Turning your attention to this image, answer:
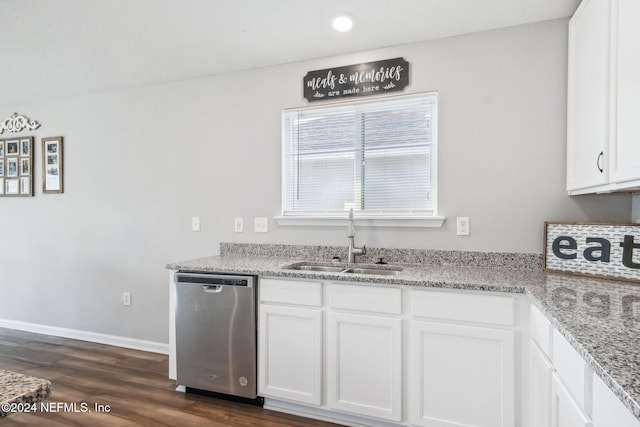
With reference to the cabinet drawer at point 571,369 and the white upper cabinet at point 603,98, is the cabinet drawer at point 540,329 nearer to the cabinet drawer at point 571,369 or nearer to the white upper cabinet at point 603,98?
the cabinet drawer at point 571,369

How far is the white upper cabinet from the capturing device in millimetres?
1443

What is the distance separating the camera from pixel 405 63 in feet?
8.18

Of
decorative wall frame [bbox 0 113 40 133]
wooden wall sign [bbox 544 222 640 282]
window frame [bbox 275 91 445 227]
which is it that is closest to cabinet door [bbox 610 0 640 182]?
wooden wall sign [bbox 544 222 640 282]

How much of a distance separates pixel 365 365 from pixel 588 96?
175 centimetres

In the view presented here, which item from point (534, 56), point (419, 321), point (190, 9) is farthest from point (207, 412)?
point (534, 56)

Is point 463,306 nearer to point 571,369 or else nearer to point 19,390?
point 571,369

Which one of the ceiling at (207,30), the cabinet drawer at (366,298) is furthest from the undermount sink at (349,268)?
the ceiling at (207,30)

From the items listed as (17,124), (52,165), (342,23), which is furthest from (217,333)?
(17,124)

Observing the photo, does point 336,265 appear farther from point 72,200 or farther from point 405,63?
point 72,200

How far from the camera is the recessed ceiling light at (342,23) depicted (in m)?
2.18

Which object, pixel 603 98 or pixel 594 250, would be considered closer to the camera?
pixel 603 98

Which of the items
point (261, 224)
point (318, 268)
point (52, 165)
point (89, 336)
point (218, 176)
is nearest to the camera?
point (318, 268)

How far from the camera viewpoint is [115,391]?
2.50 meters

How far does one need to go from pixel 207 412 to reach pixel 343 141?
1952mm
